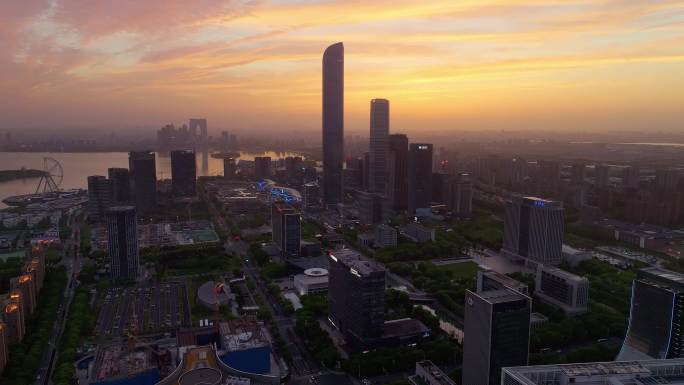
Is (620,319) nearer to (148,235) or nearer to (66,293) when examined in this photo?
(66,293)

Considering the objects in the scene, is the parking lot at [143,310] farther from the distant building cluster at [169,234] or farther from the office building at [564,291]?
the office building at [564,291]

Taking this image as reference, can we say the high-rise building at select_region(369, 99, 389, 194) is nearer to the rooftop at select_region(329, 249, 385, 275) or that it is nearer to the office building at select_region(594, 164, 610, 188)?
the office building at select_region(594, 164, 610, 188)

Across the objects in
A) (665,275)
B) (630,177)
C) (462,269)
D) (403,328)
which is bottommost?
(462,269)

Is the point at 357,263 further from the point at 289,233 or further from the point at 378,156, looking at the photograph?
the point at 378,156

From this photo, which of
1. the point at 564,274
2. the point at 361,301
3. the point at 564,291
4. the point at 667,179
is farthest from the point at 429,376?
the point at 667,179

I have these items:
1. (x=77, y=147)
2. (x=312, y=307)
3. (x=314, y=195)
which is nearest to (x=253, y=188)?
(x=314, y=195)

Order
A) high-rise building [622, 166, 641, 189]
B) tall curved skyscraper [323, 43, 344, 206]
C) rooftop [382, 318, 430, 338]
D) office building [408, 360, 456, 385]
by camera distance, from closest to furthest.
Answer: office building [408, 360, 456, 385]
rooftop [382, 318, 430, 338]
high-rise building [622, 166, 641, 189]
tall curved skyscraper [323, 43, 344, 206]

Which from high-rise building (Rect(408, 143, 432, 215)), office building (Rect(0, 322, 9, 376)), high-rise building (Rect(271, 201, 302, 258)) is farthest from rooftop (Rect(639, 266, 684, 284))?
high-rise building (Rect(408, 143, 432, 215))
